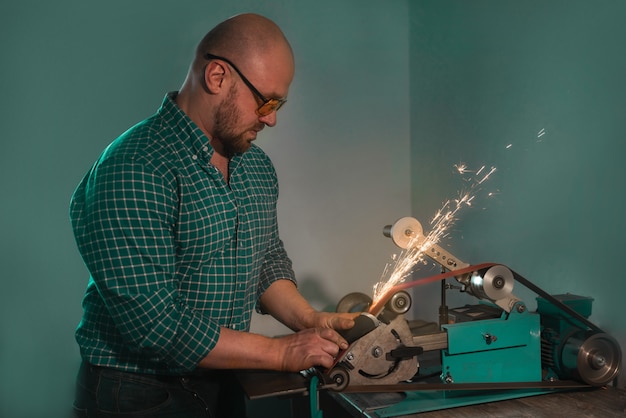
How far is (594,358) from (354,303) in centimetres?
114

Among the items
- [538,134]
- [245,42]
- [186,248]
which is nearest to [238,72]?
[245,42]

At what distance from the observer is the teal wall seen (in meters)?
1.96

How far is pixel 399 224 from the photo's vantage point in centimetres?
187

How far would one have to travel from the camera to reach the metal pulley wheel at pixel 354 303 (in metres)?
Result: 2.64

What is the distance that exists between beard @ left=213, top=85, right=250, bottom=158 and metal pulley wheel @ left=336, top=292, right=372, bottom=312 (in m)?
1.23

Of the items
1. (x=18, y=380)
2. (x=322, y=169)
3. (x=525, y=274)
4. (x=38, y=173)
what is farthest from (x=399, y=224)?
(x=18, y=380)

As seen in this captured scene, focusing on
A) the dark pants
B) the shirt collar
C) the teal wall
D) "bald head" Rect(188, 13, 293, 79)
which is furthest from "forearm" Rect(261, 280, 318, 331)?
the teal wall

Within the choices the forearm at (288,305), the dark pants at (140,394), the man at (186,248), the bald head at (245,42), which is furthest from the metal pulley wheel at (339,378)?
the bald head at (245,42)

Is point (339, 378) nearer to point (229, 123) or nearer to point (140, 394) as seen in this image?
point (140, 394)

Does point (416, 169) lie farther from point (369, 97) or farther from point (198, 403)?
point (198, 403)

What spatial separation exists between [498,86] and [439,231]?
0.77 meters

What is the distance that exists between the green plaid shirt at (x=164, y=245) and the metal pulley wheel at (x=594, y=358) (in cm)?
98

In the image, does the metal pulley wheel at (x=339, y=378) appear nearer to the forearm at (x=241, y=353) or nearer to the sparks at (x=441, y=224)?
the forearm at (x=241, y=353)

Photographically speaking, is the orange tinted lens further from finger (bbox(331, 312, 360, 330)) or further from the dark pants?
the dark pants
